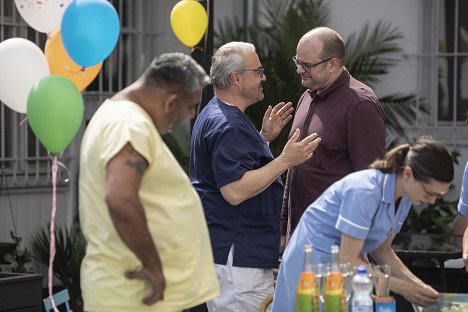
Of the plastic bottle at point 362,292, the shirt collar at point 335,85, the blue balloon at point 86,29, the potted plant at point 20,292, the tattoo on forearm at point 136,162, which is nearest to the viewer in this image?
the tattoo on forearm at point 136,162

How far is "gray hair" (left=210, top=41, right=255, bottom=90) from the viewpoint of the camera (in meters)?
5.48

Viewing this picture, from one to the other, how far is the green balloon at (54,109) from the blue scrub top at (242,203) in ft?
2.19

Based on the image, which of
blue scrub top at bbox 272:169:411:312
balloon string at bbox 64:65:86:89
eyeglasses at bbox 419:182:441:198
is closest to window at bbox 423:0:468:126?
balloon string at bbox 64:65:86:89

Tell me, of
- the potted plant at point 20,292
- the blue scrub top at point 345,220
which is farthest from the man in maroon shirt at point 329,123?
the potted plant at point 20,292

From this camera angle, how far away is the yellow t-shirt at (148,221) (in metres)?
3.80

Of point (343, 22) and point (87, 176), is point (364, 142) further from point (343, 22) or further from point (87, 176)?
point (343, 22)

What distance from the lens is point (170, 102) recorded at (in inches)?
153

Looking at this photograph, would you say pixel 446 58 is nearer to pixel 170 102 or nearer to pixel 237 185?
pixel 237 185

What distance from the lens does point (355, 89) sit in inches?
221

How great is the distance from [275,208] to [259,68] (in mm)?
703

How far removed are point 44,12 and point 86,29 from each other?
0.53 m

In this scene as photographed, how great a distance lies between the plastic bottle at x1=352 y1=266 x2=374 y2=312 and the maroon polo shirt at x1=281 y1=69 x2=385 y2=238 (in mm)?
1338

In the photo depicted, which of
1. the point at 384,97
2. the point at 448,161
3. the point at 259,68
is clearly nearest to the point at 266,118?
the point at 259,68

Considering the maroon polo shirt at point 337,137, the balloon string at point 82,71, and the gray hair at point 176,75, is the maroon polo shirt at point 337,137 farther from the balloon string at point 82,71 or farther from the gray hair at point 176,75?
the gray hair at point 176,75
